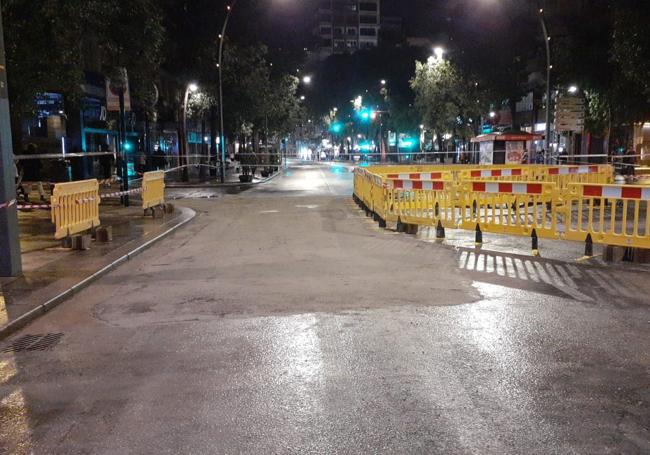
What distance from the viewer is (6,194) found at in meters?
8.64

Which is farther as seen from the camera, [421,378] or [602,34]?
[602,34]

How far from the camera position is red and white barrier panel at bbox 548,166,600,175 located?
58.1ft

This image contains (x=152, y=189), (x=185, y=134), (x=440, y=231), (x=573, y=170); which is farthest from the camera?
(x=185, y=134)

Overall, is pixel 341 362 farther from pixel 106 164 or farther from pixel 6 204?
pixel 106 164

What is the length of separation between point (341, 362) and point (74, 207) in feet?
25.2

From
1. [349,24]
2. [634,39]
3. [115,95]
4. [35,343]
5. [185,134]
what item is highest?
[349,24]

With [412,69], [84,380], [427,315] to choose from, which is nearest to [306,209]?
[427,315]

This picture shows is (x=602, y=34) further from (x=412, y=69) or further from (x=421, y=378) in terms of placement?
(x=412, y=69)

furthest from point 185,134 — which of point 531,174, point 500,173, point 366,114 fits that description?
point 366,114

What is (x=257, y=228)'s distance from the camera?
14633 millimetres

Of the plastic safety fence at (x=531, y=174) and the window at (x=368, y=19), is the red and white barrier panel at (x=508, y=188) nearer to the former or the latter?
the plastic safety fence at (x=531, y=174)

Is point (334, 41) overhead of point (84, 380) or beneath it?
overhead

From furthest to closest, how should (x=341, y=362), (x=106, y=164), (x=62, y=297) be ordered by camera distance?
1. (x=106, y=164)
2. (x=62, y=297)
3. (x=341, y=362)

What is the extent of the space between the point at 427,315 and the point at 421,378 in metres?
1.93
